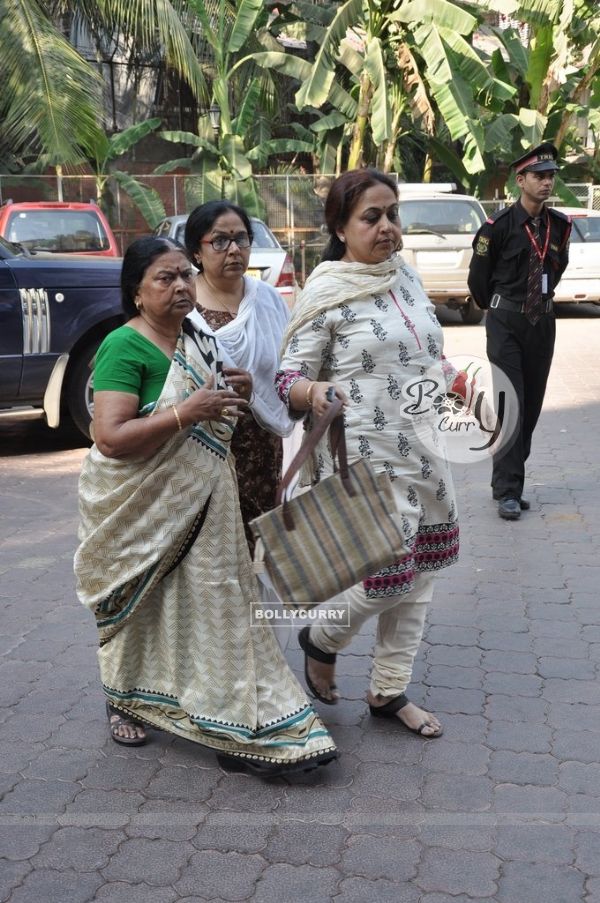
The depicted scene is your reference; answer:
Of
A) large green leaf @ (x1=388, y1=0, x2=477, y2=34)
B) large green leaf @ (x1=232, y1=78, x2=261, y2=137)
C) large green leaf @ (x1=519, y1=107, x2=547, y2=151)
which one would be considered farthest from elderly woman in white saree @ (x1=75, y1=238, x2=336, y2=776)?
large green leaf @ (x1=232, y1=78, x2=261, y2=137)

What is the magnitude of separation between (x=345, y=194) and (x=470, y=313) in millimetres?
12814

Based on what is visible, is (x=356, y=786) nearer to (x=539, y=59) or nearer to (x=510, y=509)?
(x=510, y=509)

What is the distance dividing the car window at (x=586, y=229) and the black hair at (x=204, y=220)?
13450 millimetres

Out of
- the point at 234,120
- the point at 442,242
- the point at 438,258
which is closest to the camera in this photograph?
the point at 438,258

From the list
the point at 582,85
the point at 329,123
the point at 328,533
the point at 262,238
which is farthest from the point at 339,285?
the point at 582,85

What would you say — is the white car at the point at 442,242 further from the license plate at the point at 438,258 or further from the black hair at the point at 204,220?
the black hair at the point at 204,220

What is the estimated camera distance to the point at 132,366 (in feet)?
10.5

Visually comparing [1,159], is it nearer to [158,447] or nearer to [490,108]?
[490,108]

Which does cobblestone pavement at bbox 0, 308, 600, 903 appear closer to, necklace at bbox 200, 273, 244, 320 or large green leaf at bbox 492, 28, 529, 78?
necklace at bbox 200, 273, 244, 320

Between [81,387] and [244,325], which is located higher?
[244,325]

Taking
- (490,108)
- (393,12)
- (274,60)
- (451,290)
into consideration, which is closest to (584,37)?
(490,108)

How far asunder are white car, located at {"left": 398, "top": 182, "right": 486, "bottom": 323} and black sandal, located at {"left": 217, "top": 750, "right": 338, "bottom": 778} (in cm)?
1198

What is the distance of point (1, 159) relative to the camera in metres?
23.2

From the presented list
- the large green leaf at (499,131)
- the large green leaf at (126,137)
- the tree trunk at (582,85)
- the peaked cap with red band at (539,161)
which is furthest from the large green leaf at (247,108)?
the peaked cap with red band at (539,161)
